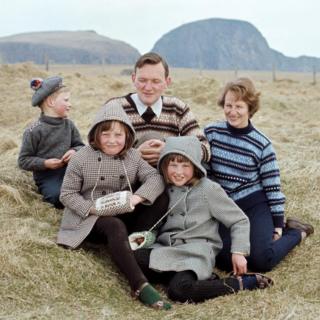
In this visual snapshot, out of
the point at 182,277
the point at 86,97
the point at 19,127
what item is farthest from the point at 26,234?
the point at 86,97

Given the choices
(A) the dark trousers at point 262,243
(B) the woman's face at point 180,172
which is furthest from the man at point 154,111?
(A) the dark trousers at point 262,243

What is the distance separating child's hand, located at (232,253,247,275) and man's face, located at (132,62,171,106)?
1.30 meters

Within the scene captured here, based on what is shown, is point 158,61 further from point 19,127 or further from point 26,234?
point 19,127

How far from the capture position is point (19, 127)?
9.73 meters

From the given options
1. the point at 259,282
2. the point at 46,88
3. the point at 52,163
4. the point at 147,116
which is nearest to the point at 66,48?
the point at 46,88

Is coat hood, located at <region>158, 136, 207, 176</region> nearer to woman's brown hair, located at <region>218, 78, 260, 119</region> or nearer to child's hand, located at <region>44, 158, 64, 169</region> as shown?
woman's brown hair, located at <region>218, 78, 260, 119</region>

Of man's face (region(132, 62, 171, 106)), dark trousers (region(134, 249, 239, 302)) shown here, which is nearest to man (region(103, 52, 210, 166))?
man's face (region(132, 62, 171, 106))

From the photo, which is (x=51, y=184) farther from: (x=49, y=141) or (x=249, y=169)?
(x=249, y=169)

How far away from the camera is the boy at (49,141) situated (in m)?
4.48

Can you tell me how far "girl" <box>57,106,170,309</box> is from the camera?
3.62 metres

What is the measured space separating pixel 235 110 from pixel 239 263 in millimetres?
1089

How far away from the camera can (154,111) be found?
13.8 ft

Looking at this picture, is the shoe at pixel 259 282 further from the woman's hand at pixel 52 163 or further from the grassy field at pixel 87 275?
the woman's hand at pixel 52 163

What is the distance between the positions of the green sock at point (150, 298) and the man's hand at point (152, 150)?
1030 mm
